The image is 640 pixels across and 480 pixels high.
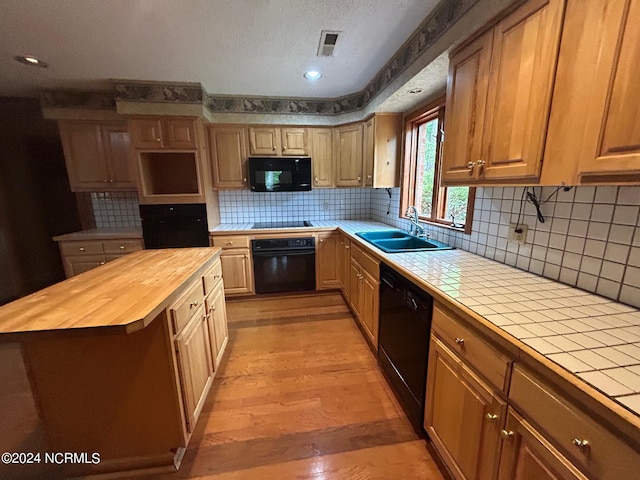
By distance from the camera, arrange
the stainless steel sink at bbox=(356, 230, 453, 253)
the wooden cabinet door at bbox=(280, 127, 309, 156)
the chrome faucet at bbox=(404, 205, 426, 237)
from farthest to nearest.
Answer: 1. the wooden cabinet door at bbox=(280, 127, 309, 156)
2. the chrome faucet at bbox=(404, 205, 426, 237)
3. the stainless steel sink at bbox=(356, 230, 453, 253)

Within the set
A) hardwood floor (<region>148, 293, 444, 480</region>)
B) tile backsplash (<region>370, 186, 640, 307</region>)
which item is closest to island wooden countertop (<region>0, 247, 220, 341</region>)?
hardwood floor (<region>148, 293, 444, 480</region>)

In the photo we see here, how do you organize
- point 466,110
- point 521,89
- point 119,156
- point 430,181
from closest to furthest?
point 521,89
point 466,110
point 430,181
point 119,156

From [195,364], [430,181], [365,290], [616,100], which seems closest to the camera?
[616,100]

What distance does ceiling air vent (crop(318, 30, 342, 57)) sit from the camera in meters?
1.92

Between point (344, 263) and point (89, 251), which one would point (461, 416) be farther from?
point (89, 251)

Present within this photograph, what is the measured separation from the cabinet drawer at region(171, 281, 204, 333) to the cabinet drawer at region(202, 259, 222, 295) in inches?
3.5

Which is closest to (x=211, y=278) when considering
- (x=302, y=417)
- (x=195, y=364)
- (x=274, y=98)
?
(x=195, y=364)

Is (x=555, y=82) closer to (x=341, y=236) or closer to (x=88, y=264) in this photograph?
(x=341, y=236)

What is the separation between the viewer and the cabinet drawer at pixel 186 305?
1.37 meters

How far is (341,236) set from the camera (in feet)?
11.0

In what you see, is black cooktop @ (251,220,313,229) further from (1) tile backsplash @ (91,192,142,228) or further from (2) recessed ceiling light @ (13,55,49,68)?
(2) recessed ceiling light @ (13,55,49,68)

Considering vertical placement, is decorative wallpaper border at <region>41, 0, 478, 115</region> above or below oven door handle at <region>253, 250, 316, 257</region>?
above

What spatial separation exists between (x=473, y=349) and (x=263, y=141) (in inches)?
122

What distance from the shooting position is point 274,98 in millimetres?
3295
